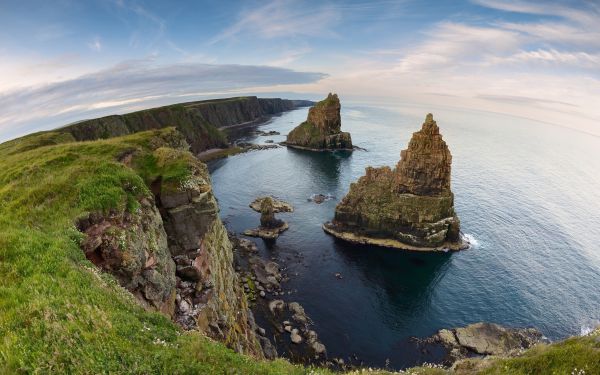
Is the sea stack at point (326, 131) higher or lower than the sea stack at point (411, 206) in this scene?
higher

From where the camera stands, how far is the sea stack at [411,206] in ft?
259

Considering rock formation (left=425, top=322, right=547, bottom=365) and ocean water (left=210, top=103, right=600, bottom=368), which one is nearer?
rock formation (left=425, top=322, right=547, bottom=365)

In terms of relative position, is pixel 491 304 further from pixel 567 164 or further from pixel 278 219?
pixel 567 164

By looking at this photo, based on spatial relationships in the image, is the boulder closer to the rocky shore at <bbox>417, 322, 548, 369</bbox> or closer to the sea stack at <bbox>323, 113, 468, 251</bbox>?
the rocky shore at <bbox>417, 322, 548, 369</bbox>

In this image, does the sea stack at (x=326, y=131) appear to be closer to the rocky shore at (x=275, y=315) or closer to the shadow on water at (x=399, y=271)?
the shadow on water at (x=399, y=271)

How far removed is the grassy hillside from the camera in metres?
9.88

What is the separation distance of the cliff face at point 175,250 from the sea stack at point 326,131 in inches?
5819

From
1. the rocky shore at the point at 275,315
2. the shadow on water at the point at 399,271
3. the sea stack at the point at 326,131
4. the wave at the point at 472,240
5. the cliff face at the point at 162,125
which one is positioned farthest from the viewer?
the sea stack at the point at 326,131

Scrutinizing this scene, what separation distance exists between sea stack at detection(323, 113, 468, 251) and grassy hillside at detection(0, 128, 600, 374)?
6563 centimetres

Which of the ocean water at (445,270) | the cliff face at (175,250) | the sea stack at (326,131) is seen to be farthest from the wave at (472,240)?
the sea stack at (326,131)

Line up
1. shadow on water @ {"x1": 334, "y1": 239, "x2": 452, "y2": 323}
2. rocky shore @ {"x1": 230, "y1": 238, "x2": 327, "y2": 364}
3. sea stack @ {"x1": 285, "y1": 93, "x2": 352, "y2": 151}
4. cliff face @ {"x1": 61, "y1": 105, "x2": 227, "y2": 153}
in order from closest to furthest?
rocky shore @ {"x1": 230, "y1": 238, "x2": 327, "y2": 364}, shadow on water @ {"x1": 334, "y1": 239, "x2": 452, "y2": 323}, cliff face @ {"x1": 61, "y1": 105, "x2": 227, "y2": 153}, sea stack @ {"x1": 285, "y1": 93, "x2": 352, "y2": 151}

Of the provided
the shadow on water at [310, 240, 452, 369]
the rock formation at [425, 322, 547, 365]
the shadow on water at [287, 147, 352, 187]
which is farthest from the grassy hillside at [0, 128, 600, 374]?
the shadow on water at [287, 147, 352, 187]

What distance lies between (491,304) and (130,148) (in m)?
64.6

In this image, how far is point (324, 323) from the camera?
53.6 meters
